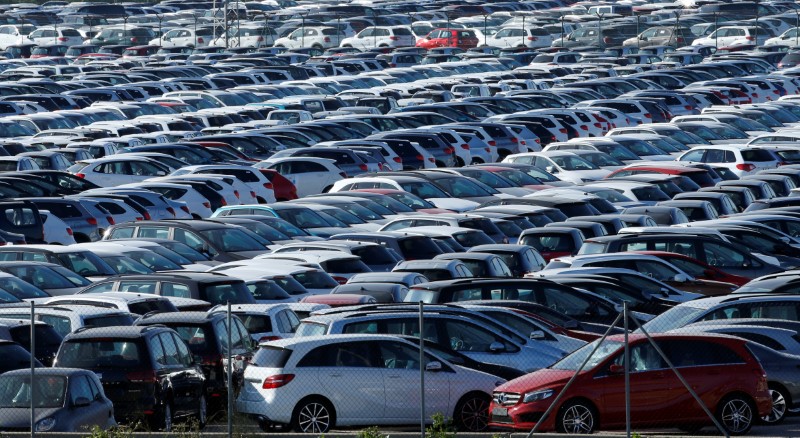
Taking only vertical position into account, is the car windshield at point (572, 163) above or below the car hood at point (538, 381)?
below

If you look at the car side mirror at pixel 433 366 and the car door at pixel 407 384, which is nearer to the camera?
the car door at pixel 407 384

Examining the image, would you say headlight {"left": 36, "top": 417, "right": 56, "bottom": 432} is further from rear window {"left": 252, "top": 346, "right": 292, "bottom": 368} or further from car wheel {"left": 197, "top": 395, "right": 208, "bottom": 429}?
car wheel {"left": 197, "top": 395, "right": 208, "bottom": 429}

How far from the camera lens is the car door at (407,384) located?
1764 centimetres

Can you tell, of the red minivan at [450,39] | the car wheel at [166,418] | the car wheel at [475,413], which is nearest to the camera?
the car wheel at [166,418]

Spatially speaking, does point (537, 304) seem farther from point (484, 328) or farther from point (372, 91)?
point (372, 91)

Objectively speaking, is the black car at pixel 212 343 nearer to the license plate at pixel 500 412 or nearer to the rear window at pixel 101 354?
the rear window at pixel 101 354

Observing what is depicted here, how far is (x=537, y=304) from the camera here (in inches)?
890

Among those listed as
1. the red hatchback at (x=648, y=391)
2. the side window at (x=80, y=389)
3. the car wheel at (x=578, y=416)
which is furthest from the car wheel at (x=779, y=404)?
the side window at (x=80, y=389)

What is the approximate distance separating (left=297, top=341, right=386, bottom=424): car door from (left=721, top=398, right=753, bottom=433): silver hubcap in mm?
3521

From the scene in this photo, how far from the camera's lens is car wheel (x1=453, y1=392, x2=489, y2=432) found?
18062 millimetres

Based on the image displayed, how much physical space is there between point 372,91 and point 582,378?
4326cm

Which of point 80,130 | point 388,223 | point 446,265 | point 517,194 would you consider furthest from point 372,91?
point 446,265

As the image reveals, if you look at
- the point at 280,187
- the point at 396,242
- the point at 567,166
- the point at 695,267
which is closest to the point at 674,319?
the point at 695,267

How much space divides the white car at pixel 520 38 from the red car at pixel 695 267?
5611cm
